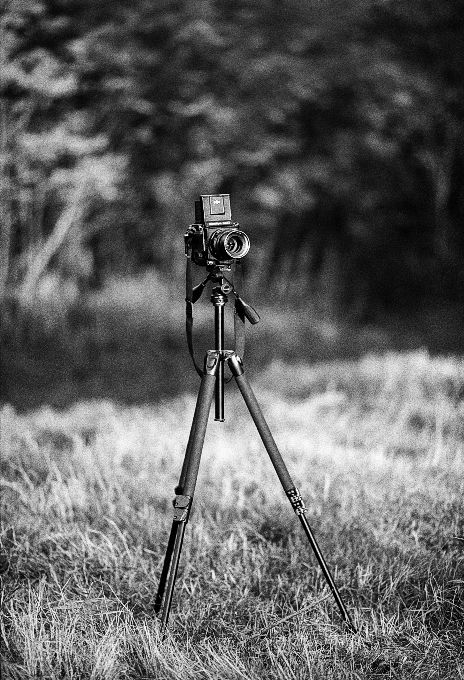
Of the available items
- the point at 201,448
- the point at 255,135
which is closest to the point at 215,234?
the point at 201,448

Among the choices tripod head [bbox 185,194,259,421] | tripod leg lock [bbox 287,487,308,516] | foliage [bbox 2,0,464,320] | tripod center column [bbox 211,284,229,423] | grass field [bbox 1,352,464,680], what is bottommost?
grass field [bbox 1,352,464,680]

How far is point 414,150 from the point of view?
338 inches

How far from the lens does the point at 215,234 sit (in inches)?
81.3

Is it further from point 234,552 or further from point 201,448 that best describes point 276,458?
point 234,552

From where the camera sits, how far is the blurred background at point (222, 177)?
5.51 meters

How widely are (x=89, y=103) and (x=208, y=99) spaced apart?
1171 millimetres

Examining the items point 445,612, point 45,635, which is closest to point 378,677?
point 445,612

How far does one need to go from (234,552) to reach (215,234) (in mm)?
1117

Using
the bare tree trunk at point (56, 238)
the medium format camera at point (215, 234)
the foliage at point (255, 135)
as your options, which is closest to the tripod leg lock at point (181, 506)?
the medium format camera at point (215, 234)

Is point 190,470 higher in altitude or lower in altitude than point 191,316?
lower

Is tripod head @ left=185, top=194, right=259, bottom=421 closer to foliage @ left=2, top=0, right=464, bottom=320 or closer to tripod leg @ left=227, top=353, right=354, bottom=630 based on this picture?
tripod leg @ left=227, top=353, right=354, bottom=630

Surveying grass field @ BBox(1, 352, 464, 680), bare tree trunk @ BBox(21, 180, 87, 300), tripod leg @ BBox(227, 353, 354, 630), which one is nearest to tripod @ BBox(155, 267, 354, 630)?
tripod leg @ BBox(227, 353, 354, 630)

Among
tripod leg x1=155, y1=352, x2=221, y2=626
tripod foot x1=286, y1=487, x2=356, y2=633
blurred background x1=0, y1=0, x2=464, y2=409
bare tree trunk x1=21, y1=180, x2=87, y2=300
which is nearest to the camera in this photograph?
tripod leg x1=155, y1=352, x2=221, y2=626

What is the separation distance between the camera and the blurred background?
551 cm
